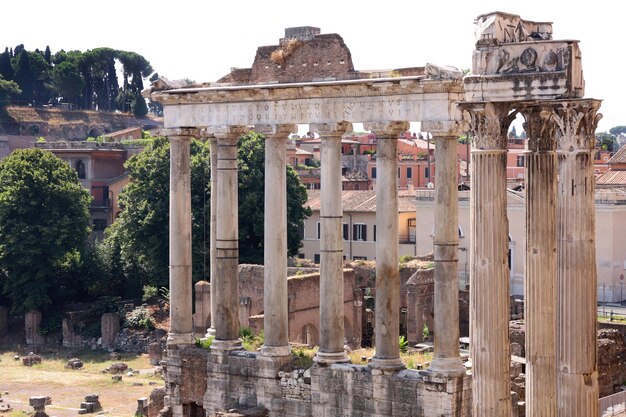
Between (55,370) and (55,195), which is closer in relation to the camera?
(55,370)

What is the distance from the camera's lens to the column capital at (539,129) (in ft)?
52.3

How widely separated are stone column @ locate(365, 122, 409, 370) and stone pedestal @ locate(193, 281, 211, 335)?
19263 millimetres

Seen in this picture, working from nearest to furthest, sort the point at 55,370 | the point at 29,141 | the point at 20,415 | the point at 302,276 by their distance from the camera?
the point at 20,415 < the point at 302,276 < the point at 55,370 < the point at 29,141

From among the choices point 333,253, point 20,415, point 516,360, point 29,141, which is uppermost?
point 29,141

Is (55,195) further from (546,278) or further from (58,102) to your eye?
(58,102)

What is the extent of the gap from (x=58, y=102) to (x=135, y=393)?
78.9 metres

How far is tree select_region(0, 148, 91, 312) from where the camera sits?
5309 centimetres

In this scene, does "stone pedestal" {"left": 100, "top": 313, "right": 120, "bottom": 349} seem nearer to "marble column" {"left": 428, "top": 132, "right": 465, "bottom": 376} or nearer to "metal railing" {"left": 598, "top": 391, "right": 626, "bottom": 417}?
"metal railing" {"left": 598, "top": 391, "right": 626, "bottom": 417}

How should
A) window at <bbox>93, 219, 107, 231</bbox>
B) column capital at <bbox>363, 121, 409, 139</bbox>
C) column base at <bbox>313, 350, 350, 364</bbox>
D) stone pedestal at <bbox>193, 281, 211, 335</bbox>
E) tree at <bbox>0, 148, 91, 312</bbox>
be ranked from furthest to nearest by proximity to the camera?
window at <bbox>93, 219, 107, 231</bbox>, tree at <bbox>0, 148, 91, 312</bbox>, stone pedestal at <bbox>193, 281, 211, 335</bbox>, column base at <bbox>313, 350, 350, 364</bbox>, column capital at <bbox>363, 121, 409, 139</bbox>

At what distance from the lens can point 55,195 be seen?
5506cm

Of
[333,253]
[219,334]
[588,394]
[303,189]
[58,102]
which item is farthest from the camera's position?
[58,102]

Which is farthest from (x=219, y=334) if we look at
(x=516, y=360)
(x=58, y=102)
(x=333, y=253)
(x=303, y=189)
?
(x=58, y=102)

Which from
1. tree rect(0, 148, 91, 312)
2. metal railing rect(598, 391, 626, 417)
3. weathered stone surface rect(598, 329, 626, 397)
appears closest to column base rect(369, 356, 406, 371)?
metal railing rect(598, 391, 626, 417)

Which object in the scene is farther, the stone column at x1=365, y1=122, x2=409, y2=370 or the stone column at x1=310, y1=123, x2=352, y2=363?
the stone column at x1=310, y1=123, x2=352, y2=363
